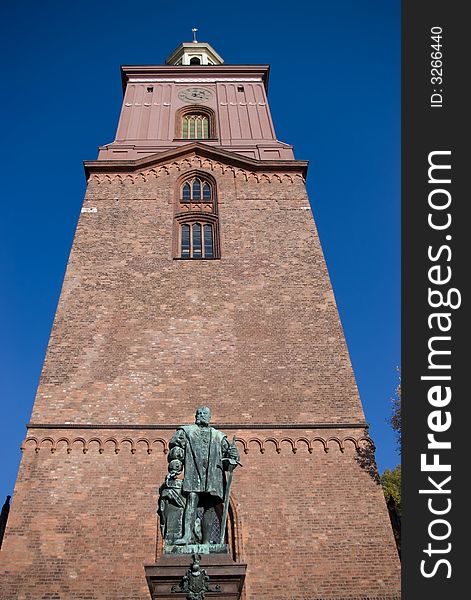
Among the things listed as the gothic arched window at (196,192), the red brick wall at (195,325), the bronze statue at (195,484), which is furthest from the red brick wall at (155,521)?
the gothic arched window at (196,192)

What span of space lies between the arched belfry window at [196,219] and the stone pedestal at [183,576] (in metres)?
11.6

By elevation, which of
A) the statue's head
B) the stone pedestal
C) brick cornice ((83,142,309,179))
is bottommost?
the stone pedestal

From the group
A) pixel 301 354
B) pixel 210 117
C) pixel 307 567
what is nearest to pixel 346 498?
pixel 307 567

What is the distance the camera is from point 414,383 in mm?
9016

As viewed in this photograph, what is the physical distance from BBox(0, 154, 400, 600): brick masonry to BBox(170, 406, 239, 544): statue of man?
494 cm

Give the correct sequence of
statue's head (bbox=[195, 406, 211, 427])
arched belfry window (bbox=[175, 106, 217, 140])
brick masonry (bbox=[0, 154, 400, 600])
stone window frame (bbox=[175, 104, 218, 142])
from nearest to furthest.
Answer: statue's head (bbox=[195, 406, 211, 427])
brick masonry (bbox=[0, 154, 400, 600])
stone window frame (bbox=[175, 104, 218, 142])
arched belfry window (bbox=[175, 106, 217, 140])

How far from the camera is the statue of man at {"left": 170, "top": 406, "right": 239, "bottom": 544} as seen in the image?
7.17 metres

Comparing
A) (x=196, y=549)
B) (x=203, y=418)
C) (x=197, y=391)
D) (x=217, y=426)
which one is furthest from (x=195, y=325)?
(x=196, y=549)

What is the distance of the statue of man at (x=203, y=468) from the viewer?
717 cm

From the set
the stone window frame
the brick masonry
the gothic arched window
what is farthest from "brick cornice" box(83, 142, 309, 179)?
the stone window frame

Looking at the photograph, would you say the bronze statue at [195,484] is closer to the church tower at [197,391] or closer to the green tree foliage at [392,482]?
the church tower at [197,391]

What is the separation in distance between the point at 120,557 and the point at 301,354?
19.7 ft

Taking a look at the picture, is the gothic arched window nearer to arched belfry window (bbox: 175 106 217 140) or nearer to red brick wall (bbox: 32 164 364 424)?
red brick wall (bbox: 32 164 364 424)

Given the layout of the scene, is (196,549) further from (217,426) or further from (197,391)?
(197,391)
